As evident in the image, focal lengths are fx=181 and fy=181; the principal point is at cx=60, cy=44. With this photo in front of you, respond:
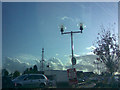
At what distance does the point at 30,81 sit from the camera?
652 inches

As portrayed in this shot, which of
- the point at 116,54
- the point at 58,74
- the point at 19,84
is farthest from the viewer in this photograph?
the point at 58,74

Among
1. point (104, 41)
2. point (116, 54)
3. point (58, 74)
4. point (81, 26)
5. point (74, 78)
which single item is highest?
point (81, 26)

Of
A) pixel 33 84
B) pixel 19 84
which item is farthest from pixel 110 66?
pixel 19 84

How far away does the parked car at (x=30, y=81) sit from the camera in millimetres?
15759

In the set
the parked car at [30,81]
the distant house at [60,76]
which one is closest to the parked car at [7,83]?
the parked car at [30,81]

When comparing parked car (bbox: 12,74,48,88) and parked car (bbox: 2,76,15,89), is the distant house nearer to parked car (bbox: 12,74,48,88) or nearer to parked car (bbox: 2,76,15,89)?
parked car (bbox: 12,74,48,88)

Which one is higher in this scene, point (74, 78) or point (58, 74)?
point (74, 78)

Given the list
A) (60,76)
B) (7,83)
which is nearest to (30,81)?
(7,83)

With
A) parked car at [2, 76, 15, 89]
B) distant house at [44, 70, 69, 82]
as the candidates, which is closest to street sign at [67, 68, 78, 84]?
parked car at [2, 76, 15, 89]

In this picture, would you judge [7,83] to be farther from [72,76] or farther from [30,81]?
[72,76]

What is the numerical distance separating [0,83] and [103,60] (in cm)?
1071

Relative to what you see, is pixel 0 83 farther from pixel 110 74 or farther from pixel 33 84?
pixel 110 74

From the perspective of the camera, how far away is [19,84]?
616 inches

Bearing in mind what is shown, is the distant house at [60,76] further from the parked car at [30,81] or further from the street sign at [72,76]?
the street sign at [72,76]
